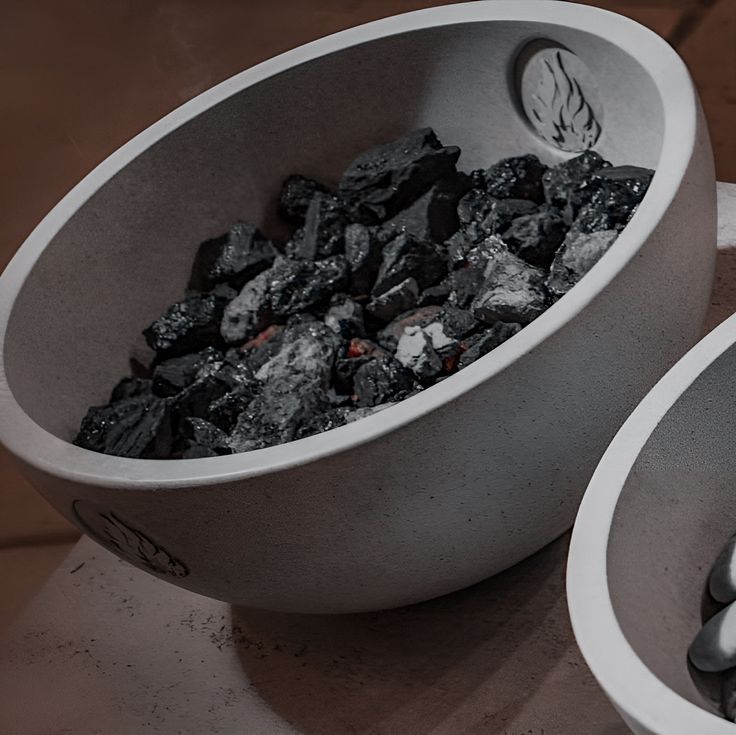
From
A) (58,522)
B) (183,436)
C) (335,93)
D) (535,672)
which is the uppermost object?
(335,93)

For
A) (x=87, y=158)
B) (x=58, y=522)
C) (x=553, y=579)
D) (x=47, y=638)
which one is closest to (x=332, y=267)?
(x=553, y=579)

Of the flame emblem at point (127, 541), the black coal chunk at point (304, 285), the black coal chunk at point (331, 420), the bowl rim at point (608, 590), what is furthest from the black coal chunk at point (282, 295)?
the bowl rim at point (608, 590)

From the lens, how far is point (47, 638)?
1215mm

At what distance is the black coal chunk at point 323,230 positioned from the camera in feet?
4.07

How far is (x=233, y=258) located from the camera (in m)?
1.26

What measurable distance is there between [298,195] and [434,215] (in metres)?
0.18

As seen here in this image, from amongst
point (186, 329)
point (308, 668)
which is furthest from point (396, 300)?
point (308, 668)

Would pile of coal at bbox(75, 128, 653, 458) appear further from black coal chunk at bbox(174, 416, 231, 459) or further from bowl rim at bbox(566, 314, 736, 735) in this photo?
bowl rim at bbox(566, 314, 736, 735)

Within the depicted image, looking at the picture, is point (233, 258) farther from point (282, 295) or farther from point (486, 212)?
point (486, 212)

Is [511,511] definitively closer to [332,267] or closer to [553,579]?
[553,579]

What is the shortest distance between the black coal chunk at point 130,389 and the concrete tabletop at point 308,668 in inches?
8.6

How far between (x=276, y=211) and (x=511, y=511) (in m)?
0.58

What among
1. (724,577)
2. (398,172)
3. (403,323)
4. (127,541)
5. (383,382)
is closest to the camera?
(724,577)

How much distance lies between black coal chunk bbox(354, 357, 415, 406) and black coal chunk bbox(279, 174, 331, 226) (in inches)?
13.0
